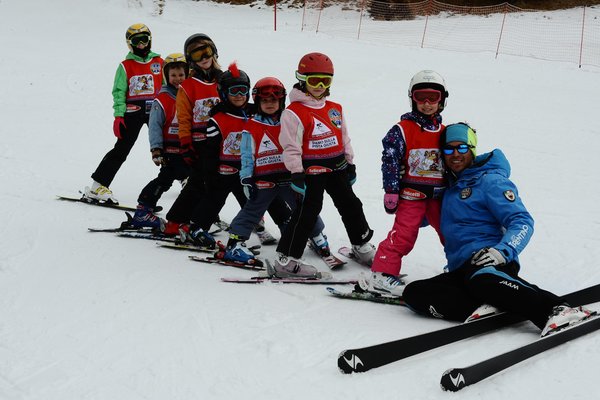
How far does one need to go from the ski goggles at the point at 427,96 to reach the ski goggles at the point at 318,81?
689 millimetres

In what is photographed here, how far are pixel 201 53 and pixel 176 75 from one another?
655mm

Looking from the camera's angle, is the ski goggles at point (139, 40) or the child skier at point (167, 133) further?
the ski goggles at point (139, 40)

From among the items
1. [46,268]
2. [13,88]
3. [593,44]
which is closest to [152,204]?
[46,268]

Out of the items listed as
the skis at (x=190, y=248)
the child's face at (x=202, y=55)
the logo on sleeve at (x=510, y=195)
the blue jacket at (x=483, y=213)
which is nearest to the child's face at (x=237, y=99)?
the child's face at (x=202, y=55)

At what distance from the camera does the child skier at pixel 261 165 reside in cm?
577

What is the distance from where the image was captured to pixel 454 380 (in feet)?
11.4

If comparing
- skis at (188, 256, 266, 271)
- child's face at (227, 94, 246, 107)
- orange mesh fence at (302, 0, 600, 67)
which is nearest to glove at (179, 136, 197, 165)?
child's face at (227, 94, 246, 107)

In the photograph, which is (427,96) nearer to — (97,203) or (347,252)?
(347,252)

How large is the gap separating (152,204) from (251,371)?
362 centimetres

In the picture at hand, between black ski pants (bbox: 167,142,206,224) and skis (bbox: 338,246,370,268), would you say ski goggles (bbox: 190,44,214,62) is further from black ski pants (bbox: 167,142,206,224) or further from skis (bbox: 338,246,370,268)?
skis (bbox: 338,246,370,268)

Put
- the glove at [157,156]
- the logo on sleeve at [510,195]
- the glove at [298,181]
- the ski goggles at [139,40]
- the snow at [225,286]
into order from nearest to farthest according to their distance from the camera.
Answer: the snow at [225,286], the logo on sleeve at [510,195], the glove at [298,181], the glove at [157,156], the ski goggles at [139,40]

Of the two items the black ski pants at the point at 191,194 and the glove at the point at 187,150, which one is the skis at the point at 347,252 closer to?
the black ski pants at the point at 191,194

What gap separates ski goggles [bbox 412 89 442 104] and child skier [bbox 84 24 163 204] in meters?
3.58

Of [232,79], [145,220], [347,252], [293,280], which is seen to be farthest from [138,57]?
[293,280]
